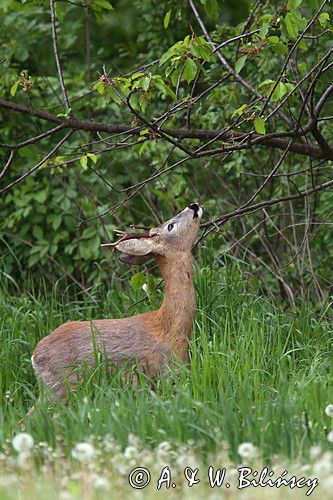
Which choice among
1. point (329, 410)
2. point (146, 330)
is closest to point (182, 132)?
point (146, 330)

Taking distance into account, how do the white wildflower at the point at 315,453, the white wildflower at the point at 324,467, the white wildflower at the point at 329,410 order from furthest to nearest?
the white wildflower at the point at 329,410
the white wildflower at the point at 315,453
the white wildflower at the point at 324,467

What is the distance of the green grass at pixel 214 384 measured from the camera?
3.98 m

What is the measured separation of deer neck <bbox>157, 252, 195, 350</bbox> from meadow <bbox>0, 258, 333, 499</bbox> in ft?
0.39

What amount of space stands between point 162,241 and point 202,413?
1.63 meters

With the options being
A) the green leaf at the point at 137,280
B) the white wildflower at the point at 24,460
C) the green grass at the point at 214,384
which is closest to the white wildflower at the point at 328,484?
the green grass at the point at 214,384

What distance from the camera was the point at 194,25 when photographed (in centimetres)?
875

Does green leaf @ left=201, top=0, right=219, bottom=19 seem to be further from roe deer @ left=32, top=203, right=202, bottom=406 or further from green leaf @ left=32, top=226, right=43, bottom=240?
green leaf @ left=32, top=226, right=43, bottom=240

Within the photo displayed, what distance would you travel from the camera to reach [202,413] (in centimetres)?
428

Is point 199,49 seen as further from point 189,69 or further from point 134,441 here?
point 134,441

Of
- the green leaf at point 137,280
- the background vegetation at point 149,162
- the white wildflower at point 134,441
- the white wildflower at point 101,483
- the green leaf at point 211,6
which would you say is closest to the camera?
the white wildflower at point 101,483

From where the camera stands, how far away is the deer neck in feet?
18.0

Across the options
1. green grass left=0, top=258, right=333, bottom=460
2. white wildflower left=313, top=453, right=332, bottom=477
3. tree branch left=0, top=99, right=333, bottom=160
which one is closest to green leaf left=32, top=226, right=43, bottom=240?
green grass left=0, top=258, right=333, bottom=460

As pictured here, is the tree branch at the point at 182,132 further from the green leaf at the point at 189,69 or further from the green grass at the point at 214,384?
the green grass at the point at 214,384

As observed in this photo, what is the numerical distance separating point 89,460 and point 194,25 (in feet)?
19.5
